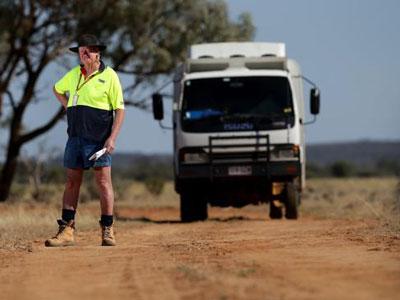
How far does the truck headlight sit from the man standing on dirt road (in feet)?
24.0

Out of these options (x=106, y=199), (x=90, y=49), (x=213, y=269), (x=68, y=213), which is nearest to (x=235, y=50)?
(x=90, y=49)

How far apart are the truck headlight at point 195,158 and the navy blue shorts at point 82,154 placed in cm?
738

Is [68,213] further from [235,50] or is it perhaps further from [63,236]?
[235,50]

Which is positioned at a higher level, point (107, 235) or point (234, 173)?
point (234, 173)

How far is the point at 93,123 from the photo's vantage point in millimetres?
10781

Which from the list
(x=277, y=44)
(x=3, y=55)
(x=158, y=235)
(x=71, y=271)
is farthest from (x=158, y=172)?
(x=71, y=271)

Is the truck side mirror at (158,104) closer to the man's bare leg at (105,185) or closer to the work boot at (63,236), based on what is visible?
the work boot at (63,236)

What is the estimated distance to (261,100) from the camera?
59.5ft

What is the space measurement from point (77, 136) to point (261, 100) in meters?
7.71

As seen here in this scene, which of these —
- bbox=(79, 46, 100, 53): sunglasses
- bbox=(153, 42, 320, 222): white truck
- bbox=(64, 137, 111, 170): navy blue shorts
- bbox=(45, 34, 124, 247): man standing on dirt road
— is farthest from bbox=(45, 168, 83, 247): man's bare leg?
bbox=(153, 42, 320, 222): white truck

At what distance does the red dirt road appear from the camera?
22.6 feet

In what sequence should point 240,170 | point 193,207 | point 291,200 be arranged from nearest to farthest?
1. point 240,170
2. point 291,200
3. point 193,207

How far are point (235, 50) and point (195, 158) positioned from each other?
2602 mm

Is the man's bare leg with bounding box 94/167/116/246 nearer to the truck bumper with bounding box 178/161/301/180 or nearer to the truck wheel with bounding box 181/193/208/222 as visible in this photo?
the truck bumper with bounding box 178/161/301/180
